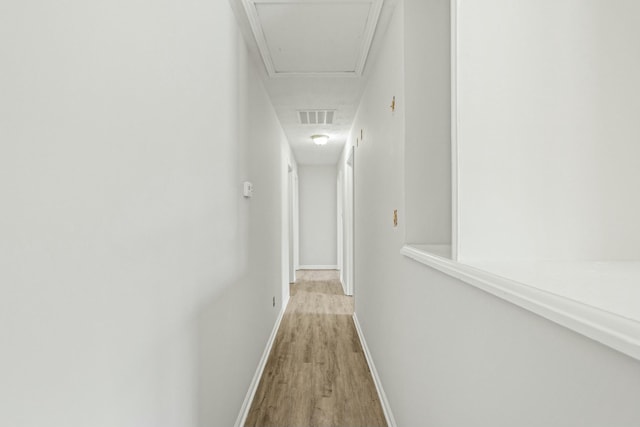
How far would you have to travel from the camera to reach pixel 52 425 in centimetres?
57

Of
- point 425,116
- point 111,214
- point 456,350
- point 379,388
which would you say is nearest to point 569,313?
point 456,350

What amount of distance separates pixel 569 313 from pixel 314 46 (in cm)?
212

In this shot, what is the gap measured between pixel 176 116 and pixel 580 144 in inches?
48.2

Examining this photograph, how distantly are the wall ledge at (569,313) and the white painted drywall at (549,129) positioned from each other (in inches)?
13.3

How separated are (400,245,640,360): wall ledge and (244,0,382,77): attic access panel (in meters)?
1.59

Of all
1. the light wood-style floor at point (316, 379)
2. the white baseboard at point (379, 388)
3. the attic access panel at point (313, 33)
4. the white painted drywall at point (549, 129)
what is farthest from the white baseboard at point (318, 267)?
the white painted drywall at point (549, 129)

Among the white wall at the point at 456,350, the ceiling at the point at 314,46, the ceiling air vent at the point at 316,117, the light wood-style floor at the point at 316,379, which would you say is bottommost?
the light wood-style floor at the point at 316,379

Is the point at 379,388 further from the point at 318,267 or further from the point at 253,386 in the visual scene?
the point at 318,267

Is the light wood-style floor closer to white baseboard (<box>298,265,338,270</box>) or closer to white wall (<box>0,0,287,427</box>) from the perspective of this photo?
white wall (<box>0,0,287,427</box>)

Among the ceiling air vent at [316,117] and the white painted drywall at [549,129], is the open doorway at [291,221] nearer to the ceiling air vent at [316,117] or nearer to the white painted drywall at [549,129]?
the ceiling air vent at [316,117]

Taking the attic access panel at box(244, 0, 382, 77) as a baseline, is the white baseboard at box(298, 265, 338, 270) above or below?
below

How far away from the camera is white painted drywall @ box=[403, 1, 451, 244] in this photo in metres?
1.56

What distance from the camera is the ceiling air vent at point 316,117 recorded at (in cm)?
354

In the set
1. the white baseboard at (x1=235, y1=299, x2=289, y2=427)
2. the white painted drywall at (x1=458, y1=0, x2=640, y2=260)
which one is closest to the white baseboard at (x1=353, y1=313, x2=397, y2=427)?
the white baseboard at (x1=235, y1=299, x2=289, y2=427)
